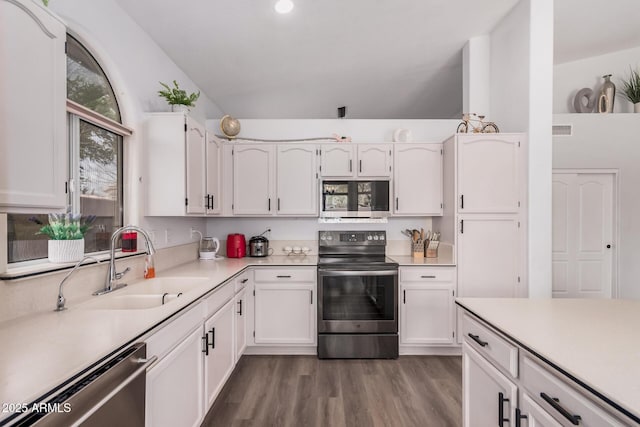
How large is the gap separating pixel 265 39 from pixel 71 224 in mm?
2110

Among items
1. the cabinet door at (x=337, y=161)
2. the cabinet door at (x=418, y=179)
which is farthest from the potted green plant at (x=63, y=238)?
the cabinet door at (x=418, y=179)

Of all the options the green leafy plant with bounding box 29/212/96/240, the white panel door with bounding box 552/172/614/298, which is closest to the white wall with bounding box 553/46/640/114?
the white panel door with bounding box 552/172/614/298

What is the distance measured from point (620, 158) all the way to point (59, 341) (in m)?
5.72

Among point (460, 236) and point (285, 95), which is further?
point (285, 95)

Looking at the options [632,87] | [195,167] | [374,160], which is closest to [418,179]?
[374,160]

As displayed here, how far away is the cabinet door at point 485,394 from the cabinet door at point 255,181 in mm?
2337

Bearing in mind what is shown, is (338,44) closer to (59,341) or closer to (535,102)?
(535,102)

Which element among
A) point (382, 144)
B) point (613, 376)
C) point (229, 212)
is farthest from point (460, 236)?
point (229, 212)

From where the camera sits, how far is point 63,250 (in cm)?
150

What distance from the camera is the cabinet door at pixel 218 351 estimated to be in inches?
74.9

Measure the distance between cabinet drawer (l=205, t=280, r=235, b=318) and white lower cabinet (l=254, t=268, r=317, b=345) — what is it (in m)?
0.52

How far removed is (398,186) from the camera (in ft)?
10.5

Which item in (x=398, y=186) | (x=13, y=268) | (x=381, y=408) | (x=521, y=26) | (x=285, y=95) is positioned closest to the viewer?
(x=13, y=268)

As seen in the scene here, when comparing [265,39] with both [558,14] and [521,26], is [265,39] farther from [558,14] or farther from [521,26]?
[558,14]
